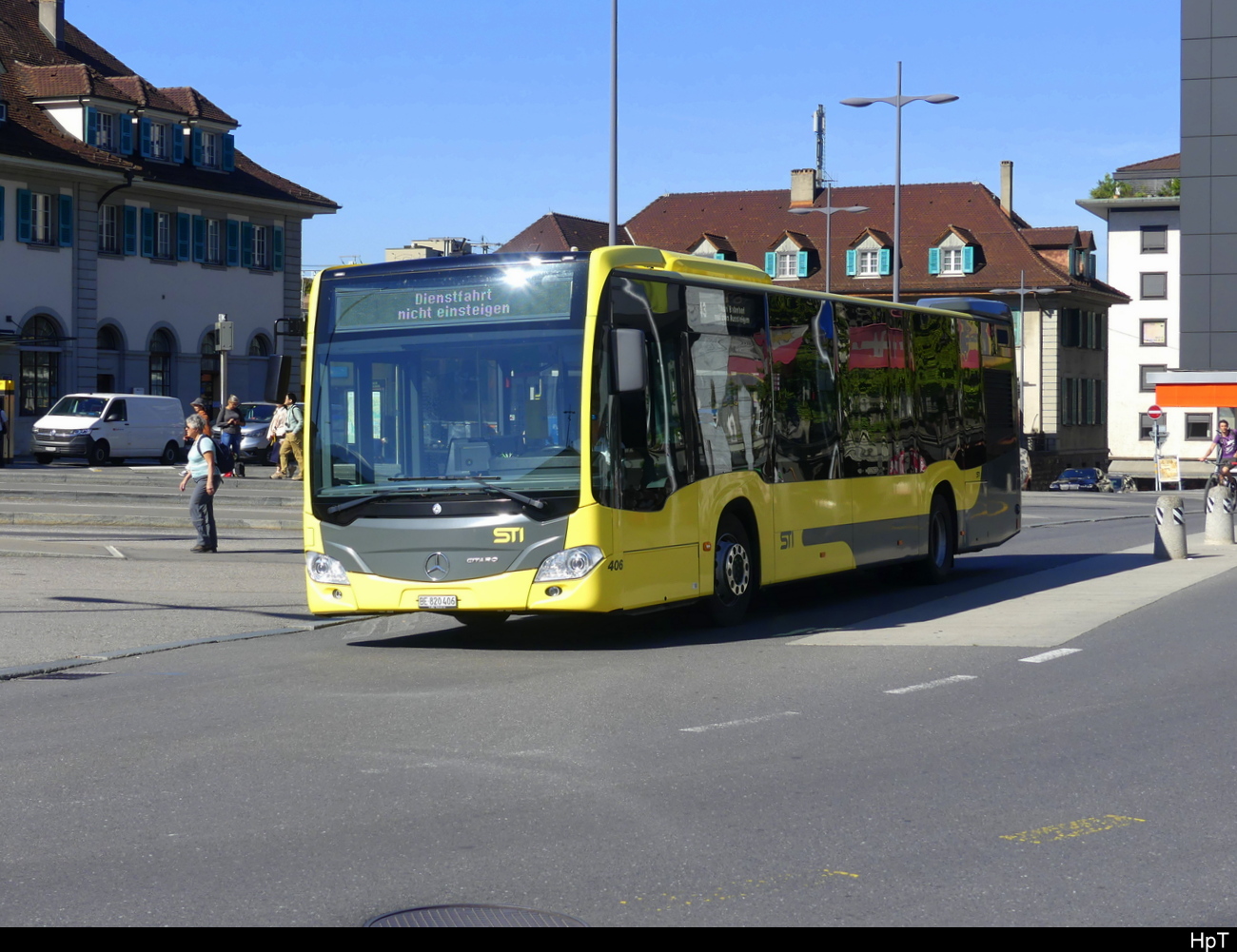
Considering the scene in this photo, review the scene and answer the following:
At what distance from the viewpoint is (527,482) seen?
1270 centimetres

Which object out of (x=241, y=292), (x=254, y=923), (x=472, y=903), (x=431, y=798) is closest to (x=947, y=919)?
(x=472, y=903)

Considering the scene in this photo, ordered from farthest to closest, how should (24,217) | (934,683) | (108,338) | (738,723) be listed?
(108,338) < (24,217) < (934,683) < (738,723)

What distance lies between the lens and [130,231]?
56.7 m

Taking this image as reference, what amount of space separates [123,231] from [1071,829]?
53.3 metres

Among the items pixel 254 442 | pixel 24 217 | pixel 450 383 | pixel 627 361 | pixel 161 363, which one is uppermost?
pixel 24 217

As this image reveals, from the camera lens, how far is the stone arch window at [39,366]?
172 feet

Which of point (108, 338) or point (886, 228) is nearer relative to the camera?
point (108, 338)

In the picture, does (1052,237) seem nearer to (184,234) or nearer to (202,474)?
(184,234)

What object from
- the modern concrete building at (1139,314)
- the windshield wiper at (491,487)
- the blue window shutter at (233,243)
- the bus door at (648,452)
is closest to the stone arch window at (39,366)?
the blue window shutter at (233,243)

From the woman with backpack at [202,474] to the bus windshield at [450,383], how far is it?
26.3 feet

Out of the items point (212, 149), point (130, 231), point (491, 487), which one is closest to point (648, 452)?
point (491, 487)

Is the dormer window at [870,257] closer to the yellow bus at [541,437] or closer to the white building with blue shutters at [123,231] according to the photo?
the white building with blue shutters at [123,231]

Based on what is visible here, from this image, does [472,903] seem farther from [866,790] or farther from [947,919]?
[866,790]

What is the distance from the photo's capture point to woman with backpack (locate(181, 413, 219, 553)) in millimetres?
20984
